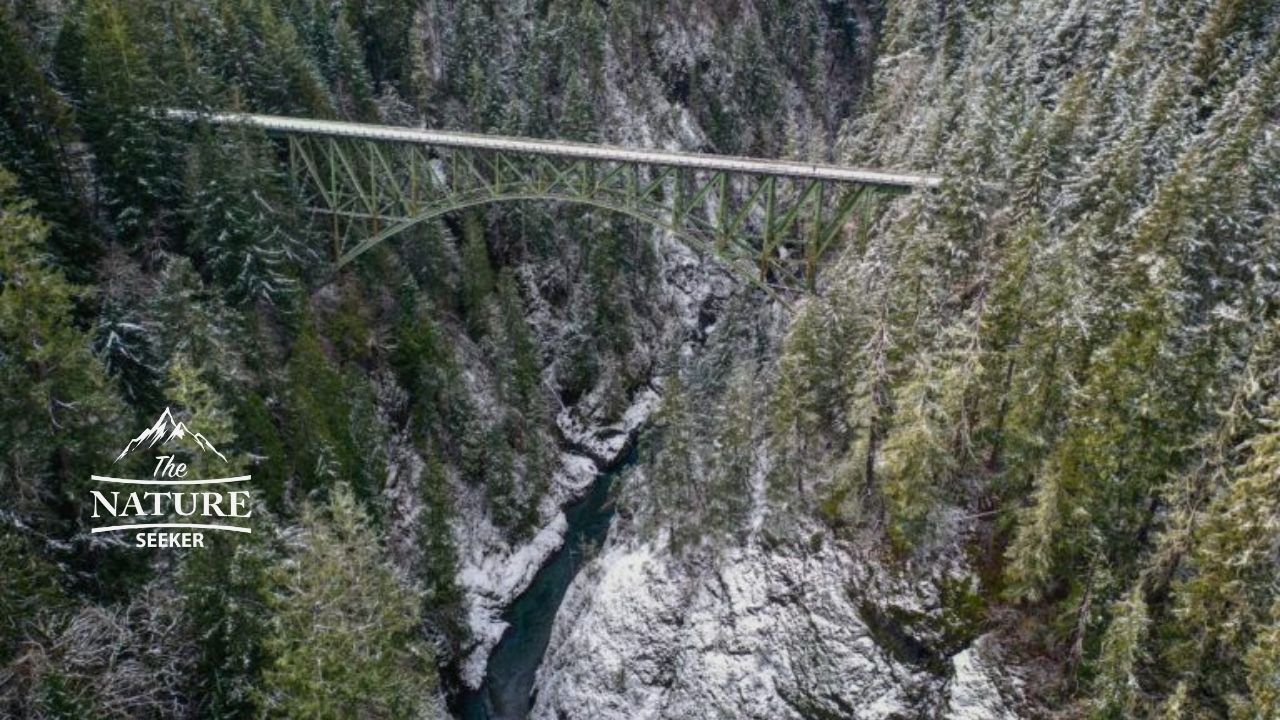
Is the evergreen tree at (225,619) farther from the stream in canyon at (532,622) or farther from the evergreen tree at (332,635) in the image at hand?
the stream in canyon at (532,622)

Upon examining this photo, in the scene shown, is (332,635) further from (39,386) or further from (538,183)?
(538,183)

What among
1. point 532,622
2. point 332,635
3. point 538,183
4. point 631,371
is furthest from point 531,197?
point 332,635

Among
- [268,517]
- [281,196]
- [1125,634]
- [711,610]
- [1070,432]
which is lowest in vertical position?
[711,610]

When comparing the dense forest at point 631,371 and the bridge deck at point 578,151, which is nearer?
the dense forest at point 631,371

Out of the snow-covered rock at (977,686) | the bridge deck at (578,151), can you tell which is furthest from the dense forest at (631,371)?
the bridge deck at (578,151)

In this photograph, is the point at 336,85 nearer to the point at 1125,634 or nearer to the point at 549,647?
the point at 549,647

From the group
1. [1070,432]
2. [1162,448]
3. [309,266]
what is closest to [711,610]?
[1070,432]

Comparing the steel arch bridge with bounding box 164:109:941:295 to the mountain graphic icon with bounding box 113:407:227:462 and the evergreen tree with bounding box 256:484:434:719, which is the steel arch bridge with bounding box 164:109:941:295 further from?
the evergreen tree with bounding box 256:484:434:719
